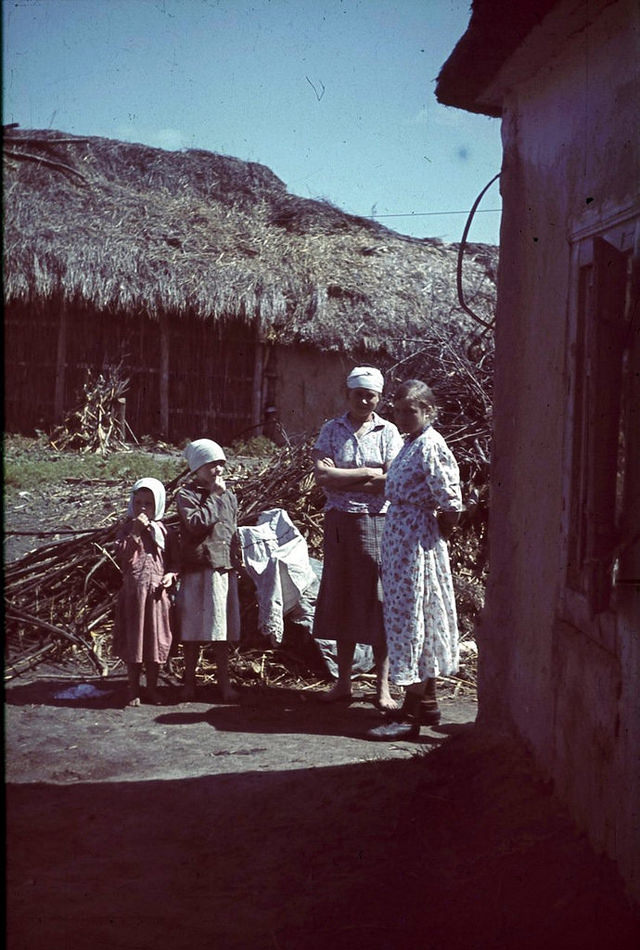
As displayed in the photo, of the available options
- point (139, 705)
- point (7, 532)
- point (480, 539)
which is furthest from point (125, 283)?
point (139, 705)

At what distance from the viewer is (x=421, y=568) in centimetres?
548

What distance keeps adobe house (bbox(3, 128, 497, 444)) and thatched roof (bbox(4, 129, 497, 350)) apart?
32 mm

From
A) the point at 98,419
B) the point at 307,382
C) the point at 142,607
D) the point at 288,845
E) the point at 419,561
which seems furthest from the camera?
the point at 307,382

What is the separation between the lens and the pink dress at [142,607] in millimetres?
5969

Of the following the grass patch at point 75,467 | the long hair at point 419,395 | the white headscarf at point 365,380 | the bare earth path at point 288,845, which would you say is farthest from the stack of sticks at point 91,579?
the grass patch at point 75,467

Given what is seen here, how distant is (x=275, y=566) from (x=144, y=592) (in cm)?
97

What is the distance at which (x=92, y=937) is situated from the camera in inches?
119

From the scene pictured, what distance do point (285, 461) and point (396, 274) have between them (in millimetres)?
10406

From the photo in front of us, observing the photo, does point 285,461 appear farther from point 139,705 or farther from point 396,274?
point 396,274

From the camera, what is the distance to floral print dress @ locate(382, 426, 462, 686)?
5.41 m

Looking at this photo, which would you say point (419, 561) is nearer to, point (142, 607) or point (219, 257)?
point (142, 607)

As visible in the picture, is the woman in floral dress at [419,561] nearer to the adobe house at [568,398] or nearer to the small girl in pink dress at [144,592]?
the adobe house at [568,398]

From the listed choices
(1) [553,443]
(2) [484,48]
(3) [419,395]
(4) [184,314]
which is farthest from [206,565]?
(4) [184,314]

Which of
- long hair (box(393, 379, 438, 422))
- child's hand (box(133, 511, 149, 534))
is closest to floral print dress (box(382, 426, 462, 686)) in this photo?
long hair (box(393, 379, 438, 422))
